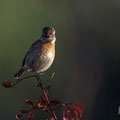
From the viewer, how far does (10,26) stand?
9836 mm

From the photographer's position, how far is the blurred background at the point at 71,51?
25.7 feet

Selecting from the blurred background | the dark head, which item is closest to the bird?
the dark head

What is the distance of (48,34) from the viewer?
5.05m

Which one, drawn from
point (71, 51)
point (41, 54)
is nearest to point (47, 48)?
point (41, 54)

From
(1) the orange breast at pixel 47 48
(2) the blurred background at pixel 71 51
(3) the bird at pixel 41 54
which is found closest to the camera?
(3) the bird at pixel 41 54

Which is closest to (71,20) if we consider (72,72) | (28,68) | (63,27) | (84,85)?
(63,27)

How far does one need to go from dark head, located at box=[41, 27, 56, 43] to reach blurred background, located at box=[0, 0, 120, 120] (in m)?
2.49

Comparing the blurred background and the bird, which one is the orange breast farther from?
the blurred background

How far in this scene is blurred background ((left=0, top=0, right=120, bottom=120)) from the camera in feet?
25.7

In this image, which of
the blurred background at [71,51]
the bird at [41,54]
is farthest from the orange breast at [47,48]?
the blurred background at [71,51]

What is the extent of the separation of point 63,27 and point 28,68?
4.91 metres

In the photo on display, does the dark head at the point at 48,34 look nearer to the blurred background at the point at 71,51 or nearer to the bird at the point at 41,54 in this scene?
the bird at the point at 41,54

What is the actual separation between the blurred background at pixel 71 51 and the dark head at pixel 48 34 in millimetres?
2491

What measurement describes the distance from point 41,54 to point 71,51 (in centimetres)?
408
